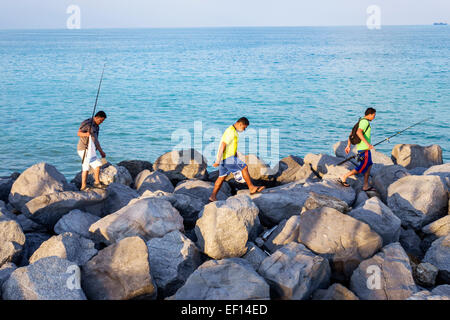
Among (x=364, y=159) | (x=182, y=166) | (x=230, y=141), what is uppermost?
(x=230, y=141)

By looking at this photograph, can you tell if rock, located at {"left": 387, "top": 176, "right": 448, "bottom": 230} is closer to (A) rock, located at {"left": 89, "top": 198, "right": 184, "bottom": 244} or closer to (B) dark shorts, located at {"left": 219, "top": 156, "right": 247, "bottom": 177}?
(B) dark shorts, located at {"left": 219, "top": 156, "right": 247, "bottom": 177}

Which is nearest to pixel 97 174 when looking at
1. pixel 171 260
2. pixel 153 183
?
pixel 153 183

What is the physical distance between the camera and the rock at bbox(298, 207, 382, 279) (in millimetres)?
6117

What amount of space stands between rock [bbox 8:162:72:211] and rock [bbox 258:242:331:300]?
4.80 m

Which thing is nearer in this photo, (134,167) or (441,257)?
(441,257)

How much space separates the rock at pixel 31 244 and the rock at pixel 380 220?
4699mm

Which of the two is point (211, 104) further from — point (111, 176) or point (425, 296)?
point (425, 296)

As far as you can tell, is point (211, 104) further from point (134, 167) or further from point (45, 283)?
point (45, 283)

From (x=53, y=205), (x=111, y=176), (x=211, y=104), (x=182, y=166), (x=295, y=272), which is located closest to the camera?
(x=295, y=272)

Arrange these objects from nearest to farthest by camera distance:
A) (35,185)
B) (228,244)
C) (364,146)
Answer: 1. (228,244)
2. (35,185)
3. (364,146)

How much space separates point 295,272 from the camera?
555 centimetres

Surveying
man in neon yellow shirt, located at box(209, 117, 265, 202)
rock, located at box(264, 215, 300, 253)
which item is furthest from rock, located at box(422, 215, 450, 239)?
man in neon yellow shirt, located at box(209, 117, 265, 202)

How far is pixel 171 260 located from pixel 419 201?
4.41 meters

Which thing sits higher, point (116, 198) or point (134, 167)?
point (134, 167)
